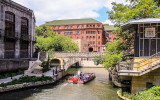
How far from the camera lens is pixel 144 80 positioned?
52.6 ft

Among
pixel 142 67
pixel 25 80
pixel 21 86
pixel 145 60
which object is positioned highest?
pixel 145 60

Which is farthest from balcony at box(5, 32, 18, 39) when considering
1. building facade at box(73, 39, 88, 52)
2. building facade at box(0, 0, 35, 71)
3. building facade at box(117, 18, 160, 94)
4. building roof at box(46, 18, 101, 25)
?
building roof at box(46, 18, 101, 25)

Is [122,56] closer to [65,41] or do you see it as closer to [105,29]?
[65,41]

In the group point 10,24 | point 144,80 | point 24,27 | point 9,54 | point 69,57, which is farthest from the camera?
point 69,57

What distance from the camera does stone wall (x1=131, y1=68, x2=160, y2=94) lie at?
15766mm

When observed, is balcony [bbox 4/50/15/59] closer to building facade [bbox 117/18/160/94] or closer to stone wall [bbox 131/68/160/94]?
building facade [bbox 117/18/160/94]

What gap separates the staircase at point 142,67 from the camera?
48.6 feet

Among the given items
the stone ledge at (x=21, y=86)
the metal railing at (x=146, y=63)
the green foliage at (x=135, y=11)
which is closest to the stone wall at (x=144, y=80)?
the metal railing at (x=146, y=63)

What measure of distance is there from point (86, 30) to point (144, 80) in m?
63.3

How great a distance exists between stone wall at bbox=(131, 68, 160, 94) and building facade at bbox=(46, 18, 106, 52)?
190 ft

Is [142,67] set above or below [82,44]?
below

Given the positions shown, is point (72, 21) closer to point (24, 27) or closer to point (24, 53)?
point (24, 27)

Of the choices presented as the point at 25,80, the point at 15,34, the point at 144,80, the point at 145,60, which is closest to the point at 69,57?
the point at 15,34

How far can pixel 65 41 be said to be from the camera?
46938mm
